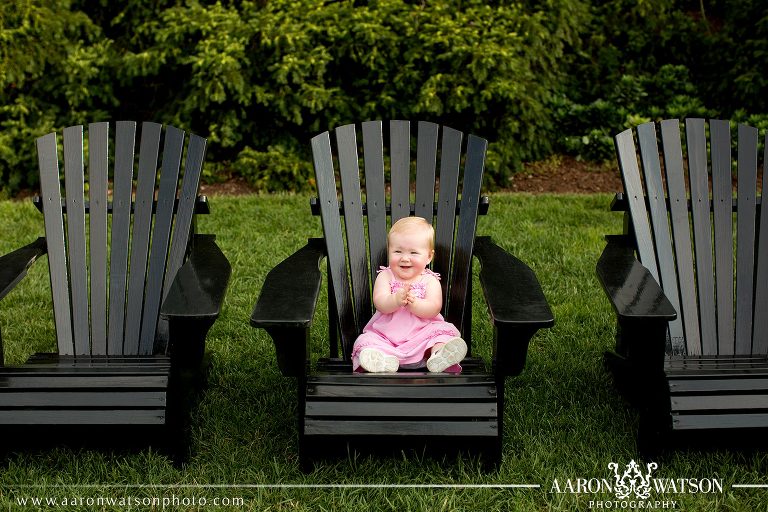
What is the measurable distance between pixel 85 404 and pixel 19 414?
209mm

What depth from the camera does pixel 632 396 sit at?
10.2 feet

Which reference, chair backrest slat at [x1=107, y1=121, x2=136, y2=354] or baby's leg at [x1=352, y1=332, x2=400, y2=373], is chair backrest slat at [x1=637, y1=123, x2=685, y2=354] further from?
chair backrest slat at [x1=107, y1=121, x2=136, y2=354]

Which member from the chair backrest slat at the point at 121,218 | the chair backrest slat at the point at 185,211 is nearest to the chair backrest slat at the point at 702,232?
the chair backrest slat at the point at 185,211

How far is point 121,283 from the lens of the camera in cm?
344

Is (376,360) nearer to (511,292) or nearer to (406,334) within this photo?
(406,334)

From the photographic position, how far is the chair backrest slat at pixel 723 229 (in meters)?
3.34

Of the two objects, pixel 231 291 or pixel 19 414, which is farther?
pixel 231 291

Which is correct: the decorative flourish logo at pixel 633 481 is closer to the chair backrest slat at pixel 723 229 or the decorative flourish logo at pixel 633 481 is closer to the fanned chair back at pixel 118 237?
the chair backrest slat at pixel 723 229

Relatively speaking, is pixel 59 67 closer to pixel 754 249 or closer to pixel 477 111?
pixel 477 111

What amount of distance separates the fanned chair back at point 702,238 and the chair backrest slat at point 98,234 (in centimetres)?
209

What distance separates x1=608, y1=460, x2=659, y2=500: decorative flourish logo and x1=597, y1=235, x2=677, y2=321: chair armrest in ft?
1.82

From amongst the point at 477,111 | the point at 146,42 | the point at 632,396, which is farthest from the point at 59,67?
the point at 632,396

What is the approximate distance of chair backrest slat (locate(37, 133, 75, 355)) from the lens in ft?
11.0

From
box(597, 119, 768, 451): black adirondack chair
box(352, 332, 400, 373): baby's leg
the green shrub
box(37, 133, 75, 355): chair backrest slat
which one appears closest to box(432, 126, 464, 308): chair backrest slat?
box(352, 332, 400, 373): baby's leg
